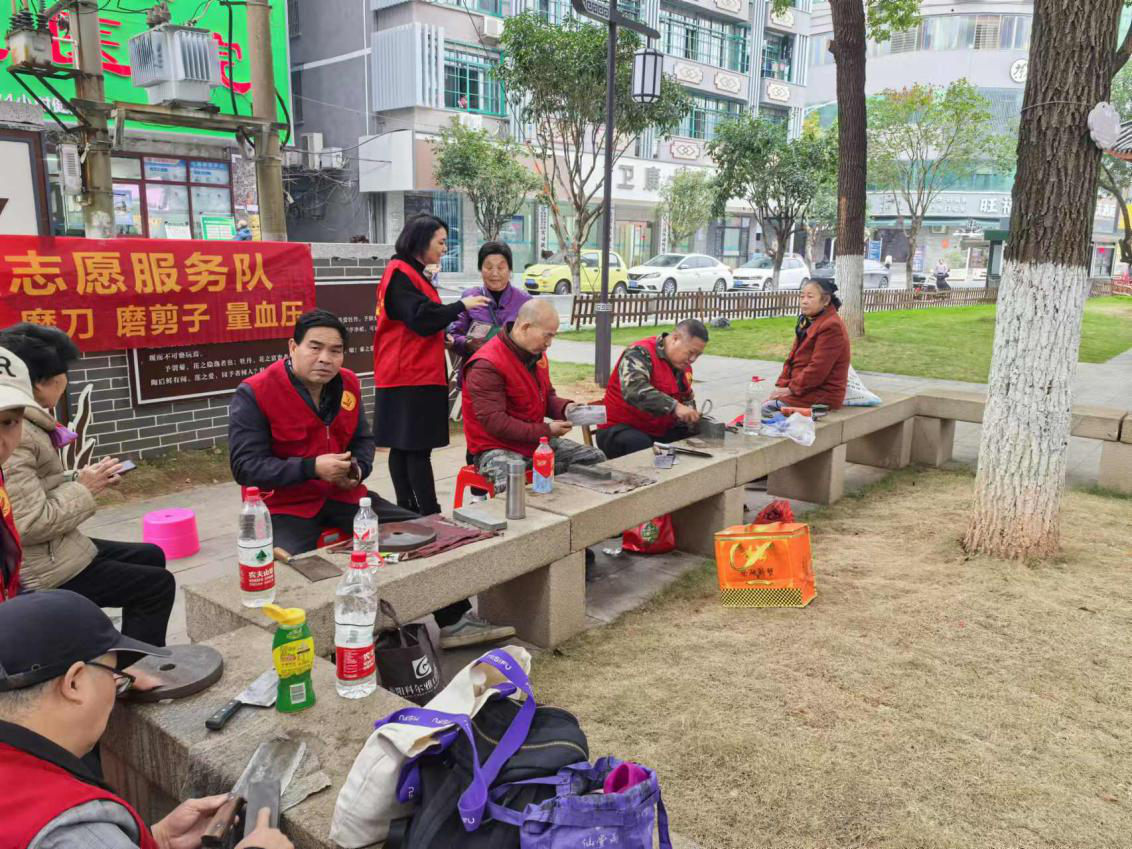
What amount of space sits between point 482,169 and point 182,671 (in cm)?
2631

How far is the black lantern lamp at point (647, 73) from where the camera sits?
36.6 feet

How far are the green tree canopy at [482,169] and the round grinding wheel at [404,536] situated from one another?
23.9 m

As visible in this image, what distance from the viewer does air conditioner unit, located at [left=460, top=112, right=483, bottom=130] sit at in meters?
29.6

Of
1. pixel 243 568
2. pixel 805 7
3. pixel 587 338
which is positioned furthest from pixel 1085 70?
pixel 805 7

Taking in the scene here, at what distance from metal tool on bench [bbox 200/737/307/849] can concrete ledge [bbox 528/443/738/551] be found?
6.74 ft

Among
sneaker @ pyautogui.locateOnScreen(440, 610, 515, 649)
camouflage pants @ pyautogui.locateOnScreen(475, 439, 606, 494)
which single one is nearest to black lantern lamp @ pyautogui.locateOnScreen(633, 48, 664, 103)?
camouflage pants @ pyautogui.locateOnScreen(475, 439, 606, 494)

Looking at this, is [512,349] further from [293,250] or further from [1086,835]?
[293,250]

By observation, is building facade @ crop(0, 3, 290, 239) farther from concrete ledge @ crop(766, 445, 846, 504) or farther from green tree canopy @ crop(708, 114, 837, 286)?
concrete ledge @ crop(766, 445, 846, 504)

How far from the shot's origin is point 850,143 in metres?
12.8

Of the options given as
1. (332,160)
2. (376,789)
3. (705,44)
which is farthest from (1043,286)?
(705,44)

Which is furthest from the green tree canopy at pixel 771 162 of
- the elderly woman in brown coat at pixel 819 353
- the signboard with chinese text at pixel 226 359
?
the elderly woman in brown coat at pixel 819 353

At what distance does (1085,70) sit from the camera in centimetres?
466

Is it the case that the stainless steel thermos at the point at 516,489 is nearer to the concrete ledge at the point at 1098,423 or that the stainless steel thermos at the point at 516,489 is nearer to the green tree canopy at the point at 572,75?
the concrete ledge at the point at 1098,423

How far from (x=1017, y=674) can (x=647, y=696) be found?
1638mm
